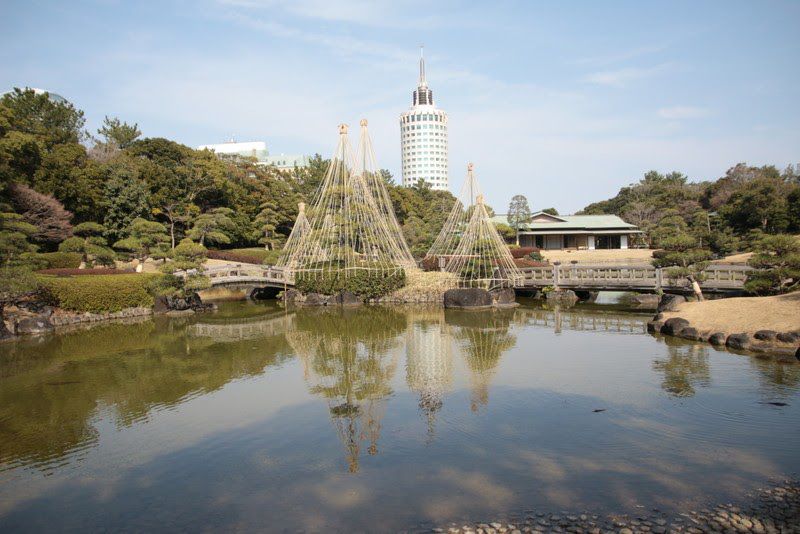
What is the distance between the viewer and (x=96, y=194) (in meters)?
33.0

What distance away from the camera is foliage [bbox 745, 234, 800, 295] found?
55.0 feet

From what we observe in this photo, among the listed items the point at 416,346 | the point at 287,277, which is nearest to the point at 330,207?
the point at 287,277

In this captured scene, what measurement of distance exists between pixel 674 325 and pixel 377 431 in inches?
468

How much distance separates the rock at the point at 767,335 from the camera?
1452 centimetres

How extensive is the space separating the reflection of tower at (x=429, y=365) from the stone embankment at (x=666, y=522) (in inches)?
121

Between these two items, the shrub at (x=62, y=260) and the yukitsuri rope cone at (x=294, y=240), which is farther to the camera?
the yukitsuri rope cone at (x=294, y=240)

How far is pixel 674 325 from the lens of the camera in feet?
57.6

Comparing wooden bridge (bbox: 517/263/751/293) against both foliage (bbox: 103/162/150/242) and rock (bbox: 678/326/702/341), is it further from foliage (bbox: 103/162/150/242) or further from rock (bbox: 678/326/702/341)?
foliage (bbox: 103/162/150/242)

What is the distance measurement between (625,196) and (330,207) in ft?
142

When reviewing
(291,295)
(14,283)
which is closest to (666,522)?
(14,283)

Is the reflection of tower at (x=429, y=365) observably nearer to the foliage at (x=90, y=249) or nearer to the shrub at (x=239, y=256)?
the foliage at (x=90, y=249)

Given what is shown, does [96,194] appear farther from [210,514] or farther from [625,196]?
[625,196]

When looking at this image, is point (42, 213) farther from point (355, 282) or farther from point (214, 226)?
point (355, 282)

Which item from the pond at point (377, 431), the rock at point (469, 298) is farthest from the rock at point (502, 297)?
the pond at point (377, 431)
